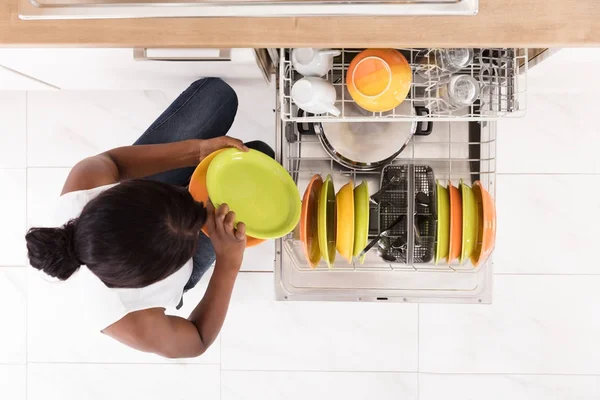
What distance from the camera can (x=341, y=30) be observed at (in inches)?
31.4

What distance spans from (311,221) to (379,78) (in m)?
A: 0.39

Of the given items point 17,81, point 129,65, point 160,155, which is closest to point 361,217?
point 160,155

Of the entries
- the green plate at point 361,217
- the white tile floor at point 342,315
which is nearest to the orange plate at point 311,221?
the green plate at point 361,217

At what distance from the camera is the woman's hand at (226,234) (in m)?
0.97

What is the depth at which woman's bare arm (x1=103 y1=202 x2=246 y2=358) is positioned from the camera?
0.97 metres

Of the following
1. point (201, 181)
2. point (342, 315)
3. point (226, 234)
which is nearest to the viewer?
point (226, 234)

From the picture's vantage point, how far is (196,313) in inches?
42.6

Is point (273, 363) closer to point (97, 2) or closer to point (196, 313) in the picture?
point (196, 313)

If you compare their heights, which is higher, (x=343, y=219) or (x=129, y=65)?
(x=129, y=65)

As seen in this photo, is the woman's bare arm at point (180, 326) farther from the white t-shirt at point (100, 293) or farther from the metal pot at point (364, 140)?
the metal pot at point (364, 140)

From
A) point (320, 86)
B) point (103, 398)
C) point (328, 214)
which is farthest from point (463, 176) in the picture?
point (103, 398)

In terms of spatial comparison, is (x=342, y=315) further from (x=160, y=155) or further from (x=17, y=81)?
(x=17, y=81)

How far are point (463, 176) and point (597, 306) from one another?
30.2 inches

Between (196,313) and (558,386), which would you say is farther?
(558,386)
